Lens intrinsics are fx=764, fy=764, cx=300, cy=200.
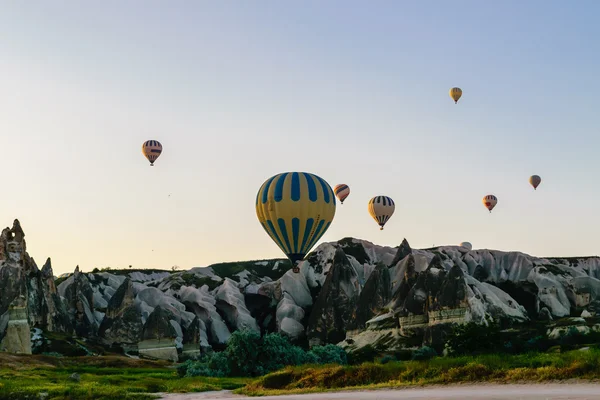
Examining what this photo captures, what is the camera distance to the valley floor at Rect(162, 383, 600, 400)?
24.8 meters

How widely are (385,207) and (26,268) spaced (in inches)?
2235

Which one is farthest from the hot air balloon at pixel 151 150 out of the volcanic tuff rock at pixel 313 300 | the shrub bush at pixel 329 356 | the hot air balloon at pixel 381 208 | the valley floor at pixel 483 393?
the valley floor at pixel 483 393

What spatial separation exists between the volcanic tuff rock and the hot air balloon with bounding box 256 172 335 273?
18.6 meters

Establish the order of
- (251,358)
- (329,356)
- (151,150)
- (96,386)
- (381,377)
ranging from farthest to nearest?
(151,150) → (329,356) → (251,358) → (96,386) → (381,377)

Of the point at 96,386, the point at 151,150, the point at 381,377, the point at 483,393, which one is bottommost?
the point at 96,386

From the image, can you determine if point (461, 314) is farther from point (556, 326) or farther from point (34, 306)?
point (34, 306)

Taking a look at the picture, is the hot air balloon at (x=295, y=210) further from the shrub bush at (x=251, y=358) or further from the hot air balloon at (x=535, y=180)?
the hot air balloon at (x=535, y=180)

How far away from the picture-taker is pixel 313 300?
139375mm

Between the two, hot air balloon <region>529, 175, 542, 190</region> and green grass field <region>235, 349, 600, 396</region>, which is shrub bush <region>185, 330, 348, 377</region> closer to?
green grass field <region>235, 349, 600, 396</region>

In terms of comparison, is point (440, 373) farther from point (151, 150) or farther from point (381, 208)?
point (381, 208)

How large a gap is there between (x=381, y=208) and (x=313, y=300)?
24529mm

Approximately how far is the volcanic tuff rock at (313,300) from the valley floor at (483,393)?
48.0m

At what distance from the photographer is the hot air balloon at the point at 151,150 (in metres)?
104

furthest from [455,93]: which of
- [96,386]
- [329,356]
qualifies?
[96,386]
